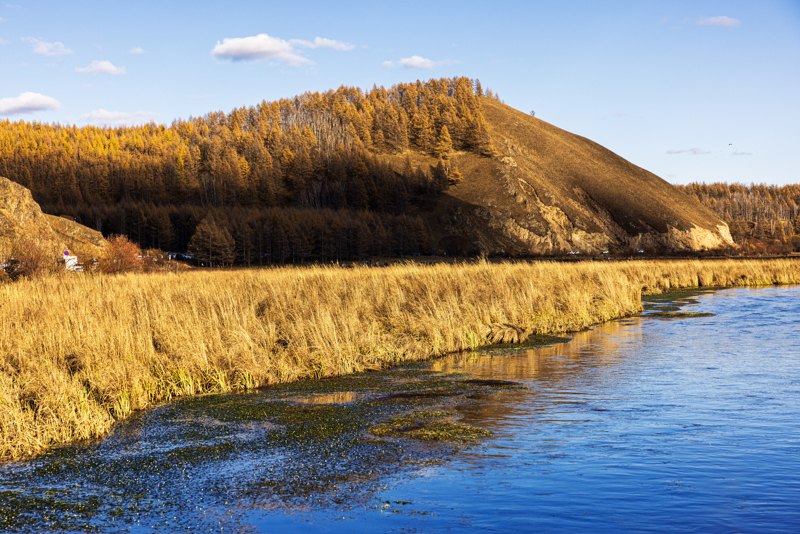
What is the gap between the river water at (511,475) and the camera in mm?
6121

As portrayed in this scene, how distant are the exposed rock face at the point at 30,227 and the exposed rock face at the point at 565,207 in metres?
85.7

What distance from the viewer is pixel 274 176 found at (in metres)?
149

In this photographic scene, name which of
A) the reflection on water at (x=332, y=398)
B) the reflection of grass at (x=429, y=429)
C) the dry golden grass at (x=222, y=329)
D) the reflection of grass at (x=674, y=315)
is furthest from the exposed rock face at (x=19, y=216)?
the reflection of grass at (x=674, y=315)

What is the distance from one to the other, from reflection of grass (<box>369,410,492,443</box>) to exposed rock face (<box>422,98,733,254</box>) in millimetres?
110591

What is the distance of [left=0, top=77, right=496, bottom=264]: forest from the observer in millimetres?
102562

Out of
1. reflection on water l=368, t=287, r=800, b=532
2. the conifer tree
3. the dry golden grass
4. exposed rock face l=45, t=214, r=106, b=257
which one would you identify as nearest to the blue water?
reflection on water l=368, t=287, r=800, b=532

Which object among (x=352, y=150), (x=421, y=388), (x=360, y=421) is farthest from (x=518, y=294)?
(x=352, y=150)

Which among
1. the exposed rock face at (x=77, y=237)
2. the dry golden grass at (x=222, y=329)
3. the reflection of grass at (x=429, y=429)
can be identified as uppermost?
the exposed rock face at (x=77, y=237)

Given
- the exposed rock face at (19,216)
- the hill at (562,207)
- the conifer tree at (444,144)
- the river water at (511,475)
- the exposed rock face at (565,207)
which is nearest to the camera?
the river water at (511,475)

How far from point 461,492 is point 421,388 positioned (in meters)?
5.53

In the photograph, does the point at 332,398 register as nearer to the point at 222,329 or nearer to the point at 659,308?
the point at 222,329

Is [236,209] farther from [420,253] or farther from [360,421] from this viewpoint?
[360,421]

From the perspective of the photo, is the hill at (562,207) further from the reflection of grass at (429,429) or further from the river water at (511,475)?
the reflection of grass at (429,429)

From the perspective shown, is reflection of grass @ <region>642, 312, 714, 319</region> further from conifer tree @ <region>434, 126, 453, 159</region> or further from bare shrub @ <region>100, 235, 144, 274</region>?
conifer tree @ <region>434, 126, 453, 159</region>
